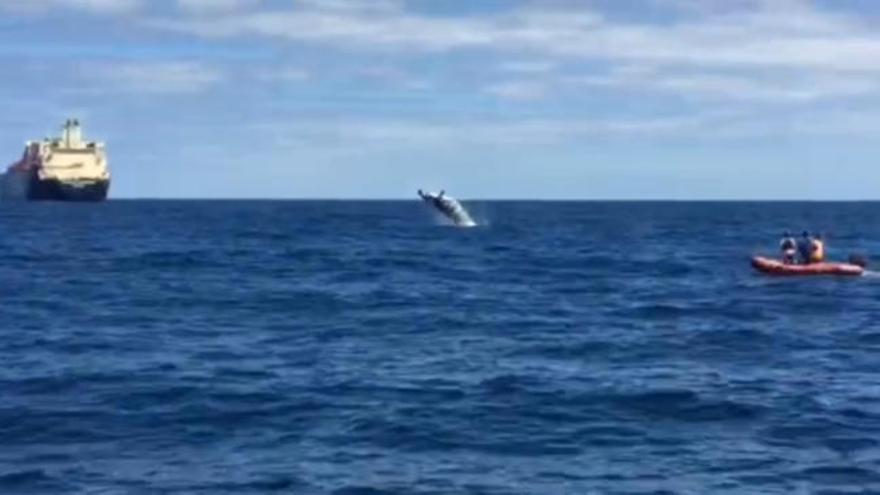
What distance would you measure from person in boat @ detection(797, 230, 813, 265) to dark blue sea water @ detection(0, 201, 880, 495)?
1990 millimetres

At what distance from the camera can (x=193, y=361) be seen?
96.9ft

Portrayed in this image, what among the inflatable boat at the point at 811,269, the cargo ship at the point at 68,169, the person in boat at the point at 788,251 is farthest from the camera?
the cargo ship at the point at 68,169

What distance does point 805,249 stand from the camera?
2205 inches

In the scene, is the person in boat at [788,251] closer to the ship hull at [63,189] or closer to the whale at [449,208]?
the whale at [449,208]

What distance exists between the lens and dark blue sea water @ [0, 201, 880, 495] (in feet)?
62.2

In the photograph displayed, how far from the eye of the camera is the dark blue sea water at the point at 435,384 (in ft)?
62.2

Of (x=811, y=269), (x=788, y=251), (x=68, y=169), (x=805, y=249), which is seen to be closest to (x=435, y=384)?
(x=811, y=269)

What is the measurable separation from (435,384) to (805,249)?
33050 millimetres

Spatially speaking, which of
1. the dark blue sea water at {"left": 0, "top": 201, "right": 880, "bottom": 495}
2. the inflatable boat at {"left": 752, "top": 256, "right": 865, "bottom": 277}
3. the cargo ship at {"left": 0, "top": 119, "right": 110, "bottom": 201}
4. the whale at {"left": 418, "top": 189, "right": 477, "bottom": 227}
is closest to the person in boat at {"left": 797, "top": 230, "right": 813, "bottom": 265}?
the inflatable boat at {"left": 752, "top": 256, "right": 865, "bottom": 277}

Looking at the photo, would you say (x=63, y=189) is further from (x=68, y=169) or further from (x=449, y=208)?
(x=449, y=208)

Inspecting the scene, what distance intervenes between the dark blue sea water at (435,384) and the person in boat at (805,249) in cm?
199

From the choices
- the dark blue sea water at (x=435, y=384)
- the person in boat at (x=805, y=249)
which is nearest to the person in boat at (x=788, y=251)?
the person in boat at (x=805, y=249)

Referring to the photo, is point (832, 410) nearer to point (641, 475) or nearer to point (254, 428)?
point (641, 475)

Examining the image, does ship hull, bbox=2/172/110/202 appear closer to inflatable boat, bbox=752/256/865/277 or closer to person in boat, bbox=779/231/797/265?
person in boat, bbox=779/231/797/265
